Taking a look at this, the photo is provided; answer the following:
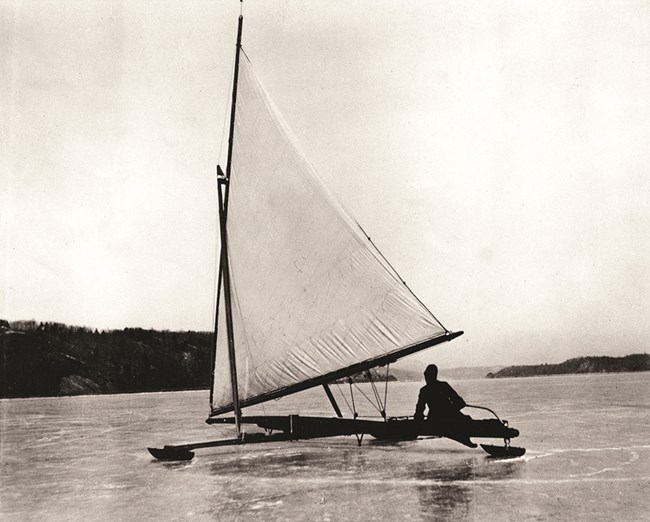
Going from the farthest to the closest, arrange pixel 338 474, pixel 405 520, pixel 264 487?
pixel 338 474 → pixel 264 487 → pixel 405 520

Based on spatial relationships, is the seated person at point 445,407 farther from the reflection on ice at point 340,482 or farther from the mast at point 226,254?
the mast at point 226,254

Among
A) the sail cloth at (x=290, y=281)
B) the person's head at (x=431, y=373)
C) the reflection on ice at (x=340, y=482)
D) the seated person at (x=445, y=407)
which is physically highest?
the sail cloth at (x=290, y=281)

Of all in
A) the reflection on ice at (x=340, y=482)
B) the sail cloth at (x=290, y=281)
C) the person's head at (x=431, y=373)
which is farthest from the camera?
the sail cloth at (x=290, y=281)

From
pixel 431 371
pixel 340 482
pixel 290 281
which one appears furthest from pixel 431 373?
pixel 290 281

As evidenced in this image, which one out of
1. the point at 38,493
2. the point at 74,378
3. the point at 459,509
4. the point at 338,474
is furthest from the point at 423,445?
the point at 74,378

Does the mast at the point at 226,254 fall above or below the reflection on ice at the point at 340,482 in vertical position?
above

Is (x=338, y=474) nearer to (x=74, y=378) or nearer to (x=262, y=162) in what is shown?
(x=262, y=162)

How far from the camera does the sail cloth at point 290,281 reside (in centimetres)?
1304

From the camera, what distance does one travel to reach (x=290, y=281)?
44.0ft

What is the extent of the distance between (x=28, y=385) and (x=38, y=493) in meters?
111

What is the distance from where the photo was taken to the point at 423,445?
16.7m

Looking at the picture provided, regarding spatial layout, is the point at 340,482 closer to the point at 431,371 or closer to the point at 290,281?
the point at 431,371

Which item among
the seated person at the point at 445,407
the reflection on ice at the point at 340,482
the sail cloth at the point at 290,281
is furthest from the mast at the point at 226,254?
the seated person at the point at 445,407

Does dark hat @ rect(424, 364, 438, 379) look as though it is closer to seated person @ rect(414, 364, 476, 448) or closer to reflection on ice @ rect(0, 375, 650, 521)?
seated person @ rect(414, 364, 476, 448)
